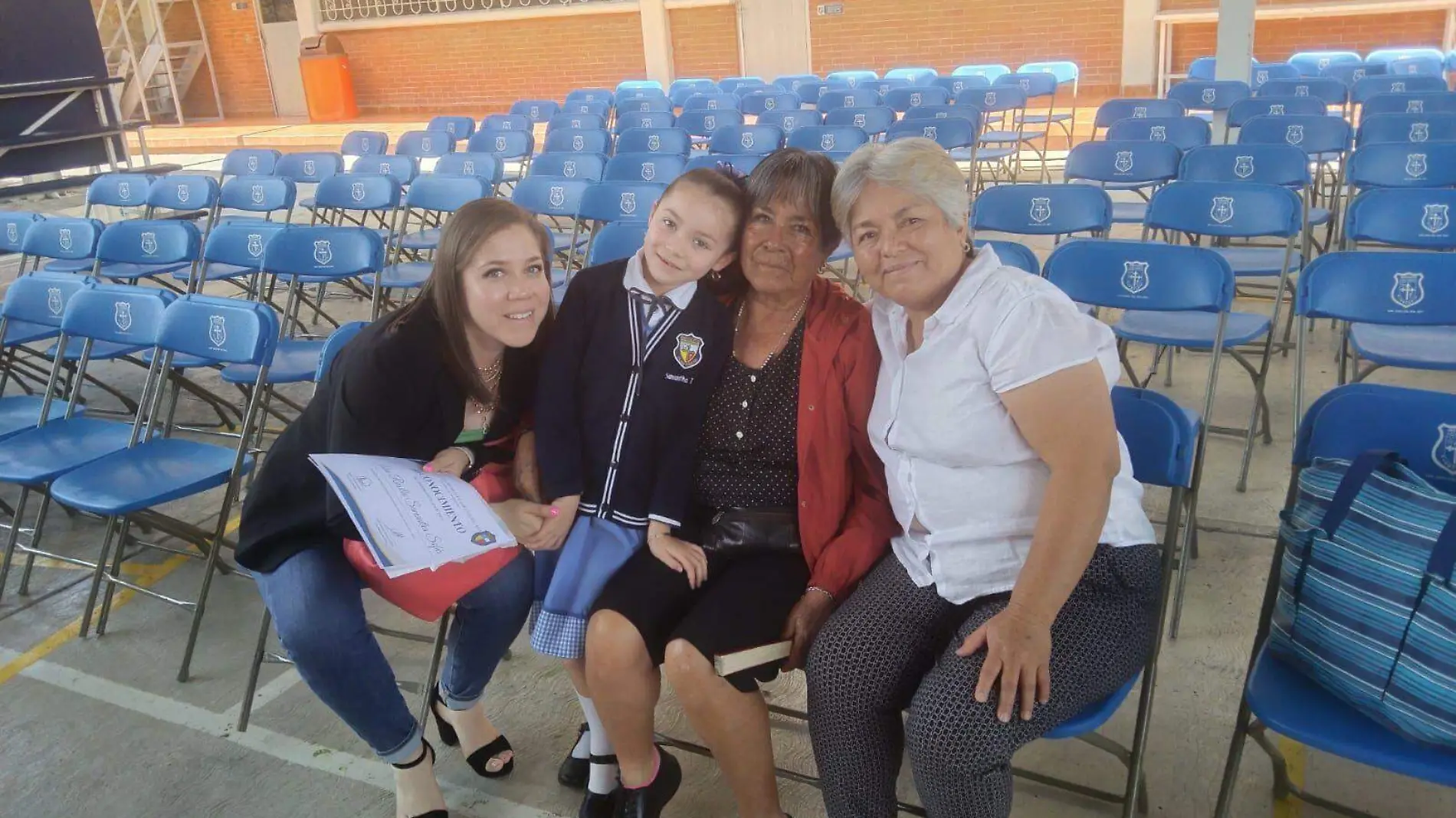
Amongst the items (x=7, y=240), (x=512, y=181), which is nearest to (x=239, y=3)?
(x=512, y=181)

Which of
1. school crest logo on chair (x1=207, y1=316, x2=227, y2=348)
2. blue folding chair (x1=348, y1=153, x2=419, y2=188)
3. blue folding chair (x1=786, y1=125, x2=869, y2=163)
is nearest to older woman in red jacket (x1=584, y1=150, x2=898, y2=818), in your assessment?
school crest logo on chair (x1=207, y1=316, x2=227, y2=348)

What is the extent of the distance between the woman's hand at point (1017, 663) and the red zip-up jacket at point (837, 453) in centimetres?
41

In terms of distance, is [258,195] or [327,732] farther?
[258,195]

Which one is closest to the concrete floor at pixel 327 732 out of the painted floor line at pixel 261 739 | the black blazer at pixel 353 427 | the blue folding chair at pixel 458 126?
the painted floor line at pixel 261 739

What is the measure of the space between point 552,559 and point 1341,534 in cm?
160

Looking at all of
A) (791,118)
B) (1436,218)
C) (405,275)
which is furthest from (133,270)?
(1436,218)

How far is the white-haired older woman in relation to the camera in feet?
5.87

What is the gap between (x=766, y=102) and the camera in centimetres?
1070

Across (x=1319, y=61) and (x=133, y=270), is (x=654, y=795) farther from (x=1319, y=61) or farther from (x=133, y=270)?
(x=1319, y=61)

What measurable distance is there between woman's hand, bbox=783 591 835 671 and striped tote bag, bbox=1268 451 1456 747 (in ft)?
2.85

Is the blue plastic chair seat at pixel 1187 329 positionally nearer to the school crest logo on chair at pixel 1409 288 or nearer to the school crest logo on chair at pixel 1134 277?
the school crest logo on chair at pixel 1134 277

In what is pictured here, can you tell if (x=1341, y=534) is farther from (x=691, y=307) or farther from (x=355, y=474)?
(x=355, y=474)

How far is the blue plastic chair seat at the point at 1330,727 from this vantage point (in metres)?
1.66

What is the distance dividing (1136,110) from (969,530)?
7.35 metres
